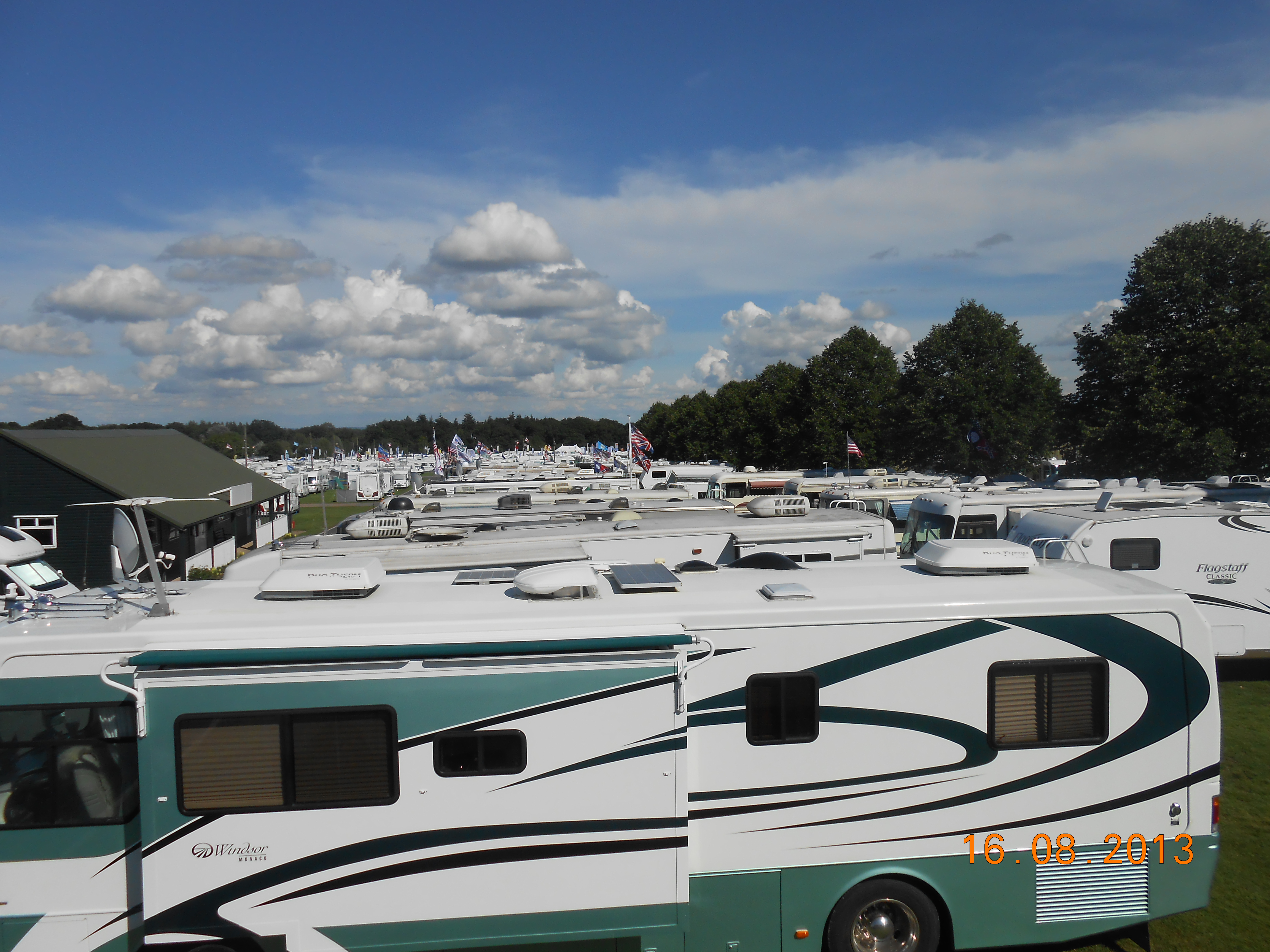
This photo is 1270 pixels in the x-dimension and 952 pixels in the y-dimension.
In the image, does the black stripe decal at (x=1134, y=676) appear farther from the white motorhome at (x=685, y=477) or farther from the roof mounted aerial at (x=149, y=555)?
the white motorhome at (x=685, y=477)

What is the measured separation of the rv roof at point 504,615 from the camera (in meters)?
4.95

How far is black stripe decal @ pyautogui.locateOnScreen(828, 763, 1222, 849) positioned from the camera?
17.9ft

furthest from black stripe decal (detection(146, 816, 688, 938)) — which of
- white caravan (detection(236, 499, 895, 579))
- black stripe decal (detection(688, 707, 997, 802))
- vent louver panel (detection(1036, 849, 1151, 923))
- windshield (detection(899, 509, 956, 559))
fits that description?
windshield (detection(899, 509, 956, 559))

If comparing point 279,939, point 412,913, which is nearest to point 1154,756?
point 412,913

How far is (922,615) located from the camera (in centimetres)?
551

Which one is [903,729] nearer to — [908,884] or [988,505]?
[908,884]

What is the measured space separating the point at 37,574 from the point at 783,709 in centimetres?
1280

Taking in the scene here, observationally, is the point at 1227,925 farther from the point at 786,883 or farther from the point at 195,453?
the point at 195,453

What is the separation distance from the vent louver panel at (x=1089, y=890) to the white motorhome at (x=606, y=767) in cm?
2

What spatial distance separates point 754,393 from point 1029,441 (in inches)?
1192

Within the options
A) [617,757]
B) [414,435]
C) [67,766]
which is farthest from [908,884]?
[414,435]

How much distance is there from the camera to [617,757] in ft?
16.7

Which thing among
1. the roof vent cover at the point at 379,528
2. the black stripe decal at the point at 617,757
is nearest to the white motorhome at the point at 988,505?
the roof vent cover at the point at 379,528

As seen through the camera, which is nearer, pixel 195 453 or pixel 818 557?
pixel 818 557
